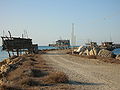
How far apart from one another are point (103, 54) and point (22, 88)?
1125 inches

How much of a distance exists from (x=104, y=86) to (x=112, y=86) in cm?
47

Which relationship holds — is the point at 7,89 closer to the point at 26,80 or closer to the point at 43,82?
the point at 26,80

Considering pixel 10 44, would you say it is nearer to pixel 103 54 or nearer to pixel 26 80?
pixel 103 54

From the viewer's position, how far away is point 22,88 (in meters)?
10.4

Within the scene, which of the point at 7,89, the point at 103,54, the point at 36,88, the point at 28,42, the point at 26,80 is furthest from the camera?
the point at 28,42

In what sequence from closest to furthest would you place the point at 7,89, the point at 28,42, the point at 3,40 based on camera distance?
the point at 7,89 → the point at 3,40 → the point at 28,42

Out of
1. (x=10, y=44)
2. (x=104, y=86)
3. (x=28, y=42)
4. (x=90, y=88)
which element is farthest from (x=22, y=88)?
(x=28, y=42)

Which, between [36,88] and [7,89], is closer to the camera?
[7,89]

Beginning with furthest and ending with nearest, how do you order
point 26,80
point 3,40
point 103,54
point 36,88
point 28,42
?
point 28,42 < point 3,40 < point 103,54 < point 26,80 < point 36,88

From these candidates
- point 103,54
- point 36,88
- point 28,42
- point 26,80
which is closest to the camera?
point 36,88

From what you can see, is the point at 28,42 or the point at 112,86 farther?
the point at 28,42

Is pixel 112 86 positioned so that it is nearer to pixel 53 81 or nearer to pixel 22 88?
pixel 53 81

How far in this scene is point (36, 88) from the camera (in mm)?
10594

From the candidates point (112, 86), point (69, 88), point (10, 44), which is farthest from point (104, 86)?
point (10, 44)
